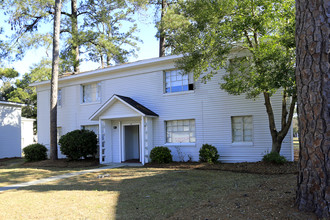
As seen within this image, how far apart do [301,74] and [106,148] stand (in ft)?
42.0

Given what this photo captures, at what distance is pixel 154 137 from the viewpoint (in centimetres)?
1490

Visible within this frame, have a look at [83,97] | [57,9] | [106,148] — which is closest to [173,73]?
[106,148]

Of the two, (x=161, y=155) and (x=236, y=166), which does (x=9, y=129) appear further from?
(x=236, y=166)

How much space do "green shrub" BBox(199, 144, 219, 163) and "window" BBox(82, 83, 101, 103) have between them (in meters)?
7.90

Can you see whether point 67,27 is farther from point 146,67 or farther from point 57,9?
point 146,67

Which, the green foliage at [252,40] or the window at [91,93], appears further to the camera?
the window at [91,93]

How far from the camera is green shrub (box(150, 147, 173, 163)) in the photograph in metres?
13.3

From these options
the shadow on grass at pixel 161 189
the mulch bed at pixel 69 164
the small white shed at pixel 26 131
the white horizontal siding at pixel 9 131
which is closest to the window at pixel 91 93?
the mulch bed at pixel 69 164

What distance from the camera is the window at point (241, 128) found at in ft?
41.3

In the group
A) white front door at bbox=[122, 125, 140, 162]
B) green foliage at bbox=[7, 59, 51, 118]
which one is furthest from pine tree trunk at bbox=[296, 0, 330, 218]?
green foliage at bbox=[7, 59, 51, 118]

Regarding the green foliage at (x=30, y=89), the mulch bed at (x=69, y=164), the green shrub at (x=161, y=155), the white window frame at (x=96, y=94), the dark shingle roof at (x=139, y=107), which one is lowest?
the mulch bed at (x=69, y=164)

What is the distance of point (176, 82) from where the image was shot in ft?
47.6

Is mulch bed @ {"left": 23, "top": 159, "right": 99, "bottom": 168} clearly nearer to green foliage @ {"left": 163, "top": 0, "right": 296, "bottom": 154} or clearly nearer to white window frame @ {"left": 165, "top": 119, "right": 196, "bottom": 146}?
white window frame @ {"left": 165, "top": 119, "right": 196, "bottom": 146}

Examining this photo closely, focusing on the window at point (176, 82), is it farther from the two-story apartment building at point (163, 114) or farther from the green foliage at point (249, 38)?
the green foliage at point (249, 38)
